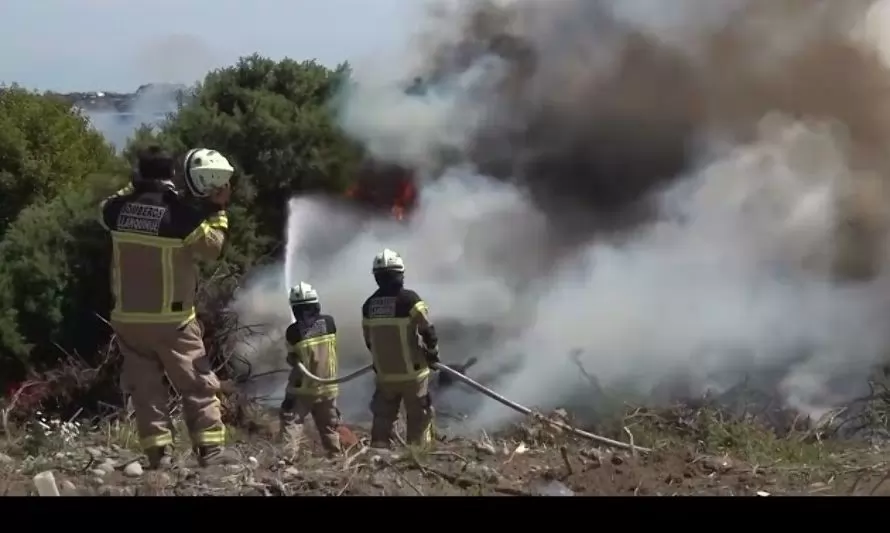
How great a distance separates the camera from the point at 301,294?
8.96ft

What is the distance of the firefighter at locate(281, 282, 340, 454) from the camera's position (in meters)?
2.74

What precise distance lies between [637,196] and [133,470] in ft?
5.28

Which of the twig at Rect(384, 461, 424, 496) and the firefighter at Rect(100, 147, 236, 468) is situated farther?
the twig at Rect(384, 461, 424, 496)

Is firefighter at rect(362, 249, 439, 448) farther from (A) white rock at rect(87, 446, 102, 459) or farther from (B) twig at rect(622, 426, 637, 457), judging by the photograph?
(A) white rock at rect(87, 446, 102, 459)

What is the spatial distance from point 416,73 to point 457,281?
60 centimetres

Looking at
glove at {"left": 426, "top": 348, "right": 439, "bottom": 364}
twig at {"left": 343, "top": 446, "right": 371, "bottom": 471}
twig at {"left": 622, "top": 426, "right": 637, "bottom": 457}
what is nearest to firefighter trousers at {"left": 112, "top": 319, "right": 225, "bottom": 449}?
twig at {"left": 343, "top": 446, "right": 371, "bottom": 471}

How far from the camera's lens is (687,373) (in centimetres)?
268

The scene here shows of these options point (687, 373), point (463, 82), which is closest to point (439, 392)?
point (687, 373)

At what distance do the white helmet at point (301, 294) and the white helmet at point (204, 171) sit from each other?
1.15 ft

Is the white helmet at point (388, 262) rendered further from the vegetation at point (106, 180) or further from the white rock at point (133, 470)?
the white rock at point (133, 470)

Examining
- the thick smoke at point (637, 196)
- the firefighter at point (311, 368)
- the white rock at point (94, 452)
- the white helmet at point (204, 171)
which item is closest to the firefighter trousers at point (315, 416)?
the firefighter at point (311, 368)
